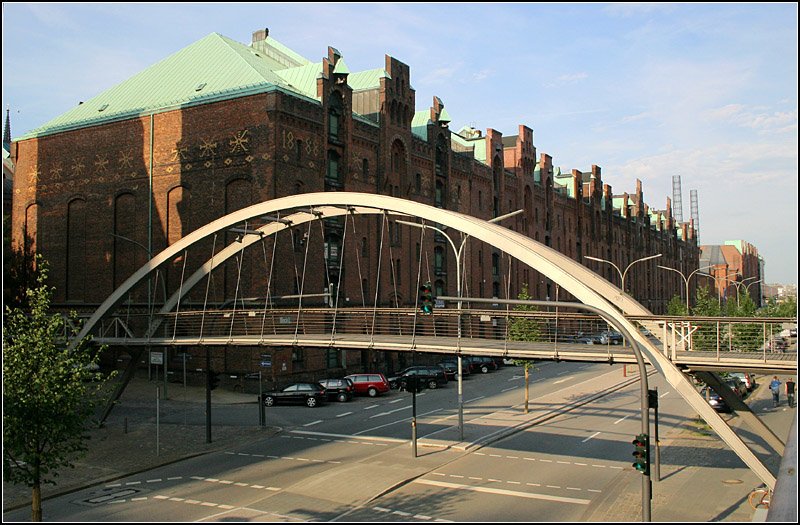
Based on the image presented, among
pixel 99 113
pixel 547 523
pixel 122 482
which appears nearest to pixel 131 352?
pixel 122 482

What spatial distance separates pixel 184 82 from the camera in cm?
4625

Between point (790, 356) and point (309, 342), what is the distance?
1363 centimetres

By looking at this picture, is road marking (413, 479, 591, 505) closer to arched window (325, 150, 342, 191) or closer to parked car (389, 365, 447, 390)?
parked car (389, 365, 447, 390)

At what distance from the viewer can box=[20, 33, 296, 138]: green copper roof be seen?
43.8 metres

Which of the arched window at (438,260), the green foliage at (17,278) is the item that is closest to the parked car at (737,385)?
the arched window at (438,260)

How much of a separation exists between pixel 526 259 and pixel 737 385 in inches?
1054

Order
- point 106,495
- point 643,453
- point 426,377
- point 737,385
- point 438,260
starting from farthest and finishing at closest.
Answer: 1. point 438,260
2. point 426,377
3. point 737,385
4. point 106,495
5. point 643,453

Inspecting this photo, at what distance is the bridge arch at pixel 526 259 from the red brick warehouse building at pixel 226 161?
953 cm

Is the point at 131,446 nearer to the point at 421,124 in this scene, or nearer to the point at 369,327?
the point at 369,327

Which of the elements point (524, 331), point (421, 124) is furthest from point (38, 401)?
point (421, 124)

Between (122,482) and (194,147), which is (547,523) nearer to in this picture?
(122,482)

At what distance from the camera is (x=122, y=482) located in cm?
2212

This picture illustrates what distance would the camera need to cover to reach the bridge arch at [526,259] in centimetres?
1672

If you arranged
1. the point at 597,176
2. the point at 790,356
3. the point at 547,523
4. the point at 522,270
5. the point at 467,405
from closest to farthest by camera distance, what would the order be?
1. the point at 547,523
2. the point at 790,356
3. the point at 467,405
4. the point at 522,270
5. the point at 597,176
